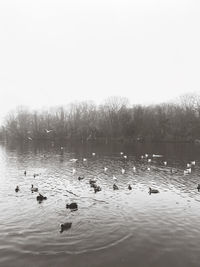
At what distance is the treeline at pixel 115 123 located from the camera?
131500 mm

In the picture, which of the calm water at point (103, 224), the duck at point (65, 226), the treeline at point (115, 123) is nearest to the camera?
the calm water at point (103, 224)

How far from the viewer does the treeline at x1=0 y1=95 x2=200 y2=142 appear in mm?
131500

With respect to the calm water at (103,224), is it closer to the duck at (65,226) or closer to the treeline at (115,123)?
the duck at (65,226)

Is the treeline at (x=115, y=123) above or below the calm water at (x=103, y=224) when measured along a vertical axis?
above

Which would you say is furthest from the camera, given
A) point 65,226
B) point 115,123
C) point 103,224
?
point 115,123

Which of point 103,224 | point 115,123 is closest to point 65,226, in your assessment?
point 103,224

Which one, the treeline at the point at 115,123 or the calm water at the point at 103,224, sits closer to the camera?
the calm water at the point at 103,224

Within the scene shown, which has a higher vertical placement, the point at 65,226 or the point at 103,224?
the point at 65,226

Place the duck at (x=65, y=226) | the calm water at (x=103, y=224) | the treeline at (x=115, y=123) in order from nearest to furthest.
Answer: the calm water at (x=103, y=224) < the duck at (x=65, y=226) < the treeline at (x=115, y=123)

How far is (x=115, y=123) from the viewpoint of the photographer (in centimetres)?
14638

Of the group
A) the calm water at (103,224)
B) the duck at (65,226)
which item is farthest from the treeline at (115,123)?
the duck at (65,226)

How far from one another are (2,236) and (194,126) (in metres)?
119

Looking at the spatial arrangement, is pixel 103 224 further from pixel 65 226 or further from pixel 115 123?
pixel 115 123

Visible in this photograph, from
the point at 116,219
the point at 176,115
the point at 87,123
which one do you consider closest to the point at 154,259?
the point at 116,219
